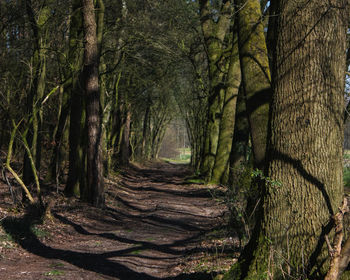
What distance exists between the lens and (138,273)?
21.4 ft

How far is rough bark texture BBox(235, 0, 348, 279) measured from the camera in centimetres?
391

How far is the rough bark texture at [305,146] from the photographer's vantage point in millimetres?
3908

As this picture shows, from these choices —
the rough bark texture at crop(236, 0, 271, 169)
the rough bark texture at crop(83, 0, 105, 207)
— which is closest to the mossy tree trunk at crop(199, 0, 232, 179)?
the rough bark texture at crop(83, 0, 105, 207)

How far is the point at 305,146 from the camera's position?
397cm

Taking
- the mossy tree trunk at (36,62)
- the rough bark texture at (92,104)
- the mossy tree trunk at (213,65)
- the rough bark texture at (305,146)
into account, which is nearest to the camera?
the rough bark texture at (305,146)

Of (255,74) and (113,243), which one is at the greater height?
(255,74)

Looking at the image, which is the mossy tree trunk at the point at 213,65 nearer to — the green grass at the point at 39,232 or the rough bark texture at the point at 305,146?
the green grass at the point at 39,232

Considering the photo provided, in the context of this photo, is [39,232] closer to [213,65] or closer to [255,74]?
[255,74]

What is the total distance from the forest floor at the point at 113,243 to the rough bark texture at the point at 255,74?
3.58ft

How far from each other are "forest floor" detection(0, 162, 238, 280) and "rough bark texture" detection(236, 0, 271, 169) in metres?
1.09

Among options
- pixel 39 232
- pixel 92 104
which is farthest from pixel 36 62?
pixel 39 232

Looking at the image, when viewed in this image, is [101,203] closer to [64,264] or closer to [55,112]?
[64,264]

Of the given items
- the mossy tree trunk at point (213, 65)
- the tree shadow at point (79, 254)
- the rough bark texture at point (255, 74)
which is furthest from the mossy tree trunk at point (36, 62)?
the mossy tree trunk at point (213, 65)

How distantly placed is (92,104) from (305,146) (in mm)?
8595
